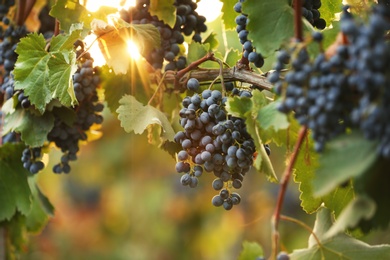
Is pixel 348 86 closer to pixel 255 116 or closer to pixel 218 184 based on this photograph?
pixel 255 116

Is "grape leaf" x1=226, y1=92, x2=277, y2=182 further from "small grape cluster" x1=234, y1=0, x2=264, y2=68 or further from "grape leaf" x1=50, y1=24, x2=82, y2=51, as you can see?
"grape leaf" x1=50, y1=24, x2=82, y2=51

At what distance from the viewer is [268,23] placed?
45.4 inches

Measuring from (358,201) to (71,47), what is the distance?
72cm

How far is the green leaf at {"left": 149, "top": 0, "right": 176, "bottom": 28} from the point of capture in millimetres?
1414

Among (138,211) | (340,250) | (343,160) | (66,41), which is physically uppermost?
(66,41)

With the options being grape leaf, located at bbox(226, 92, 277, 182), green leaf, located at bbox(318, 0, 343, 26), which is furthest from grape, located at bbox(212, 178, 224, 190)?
green leaf, located at bbox(318, 0, 343, 26)

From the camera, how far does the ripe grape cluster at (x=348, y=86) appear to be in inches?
29.8

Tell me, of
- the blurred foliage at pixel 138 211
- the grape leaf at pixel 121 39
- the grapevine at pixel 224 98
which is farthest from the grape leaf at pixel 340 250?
the blurred foliage at pixel 138 211

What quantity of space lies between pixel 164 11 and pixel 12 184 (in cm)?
59

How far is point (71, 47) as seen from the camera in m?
1.34

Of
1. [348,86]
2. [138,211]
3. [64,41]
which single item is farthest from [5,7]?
[138,211]

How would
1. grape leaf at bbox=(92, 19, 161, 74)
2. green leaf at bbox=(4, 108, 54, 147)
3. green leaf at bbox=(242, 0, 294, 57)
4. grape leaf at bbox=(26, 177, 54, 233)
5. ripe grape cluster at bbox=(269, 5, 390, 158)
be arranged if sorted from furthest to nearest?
grape leaf at bbox=(26, 177, 54, 233)
green leaf at bbox=(4, 108, 54, 147)
grape leaf at bbox=(92, 19, 161, 74)
green leaf at bbox=(242, 0, 294, 57)
ripe grape cluster at bbox=(269, 5, 390, 158)

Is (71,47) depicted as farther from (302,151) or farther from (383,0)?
(383,0)

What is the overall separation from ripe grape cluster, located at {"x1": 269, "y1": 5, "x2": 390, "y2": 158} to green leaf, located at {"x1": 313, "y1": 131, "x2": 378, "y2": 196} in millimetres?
15
